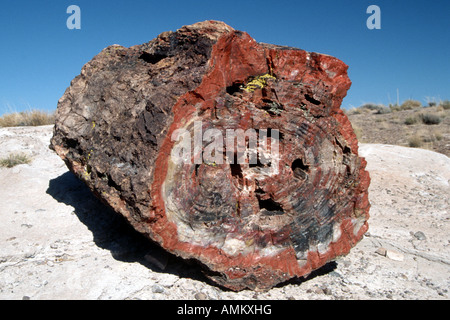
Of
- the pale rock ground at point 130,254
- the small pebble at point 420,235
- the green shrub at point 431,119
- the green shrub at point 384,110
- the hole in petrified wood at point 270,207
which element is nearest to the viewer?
the pale rock ground at point 130,254

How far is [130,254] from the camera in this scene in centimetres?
369

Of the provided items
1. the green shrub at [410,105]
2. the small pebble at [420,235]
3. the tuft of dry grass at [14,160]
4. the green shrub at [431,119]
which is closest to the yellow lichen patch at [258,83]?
the small pebble at [420,235]

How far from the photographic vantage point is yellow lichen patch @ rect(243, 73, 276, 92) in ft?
11.2

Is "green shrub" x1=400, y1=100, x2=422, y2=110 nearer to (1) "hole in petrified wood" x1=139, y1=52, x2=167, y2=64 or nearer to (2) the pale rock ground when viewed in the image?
(2) the pale rock ground

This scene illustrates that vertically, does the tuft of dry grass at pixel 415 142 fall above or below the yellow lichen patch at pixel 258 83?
below

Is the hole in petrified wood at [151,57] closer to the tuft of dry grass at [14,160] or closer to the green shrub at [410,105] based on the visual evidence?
the tuft of dry grass at [14,160]

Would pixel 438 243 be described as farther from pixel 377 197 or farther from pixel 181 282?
pixel 181 282

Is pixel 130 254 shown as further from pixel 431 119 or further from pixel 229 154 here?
pixel 431 119

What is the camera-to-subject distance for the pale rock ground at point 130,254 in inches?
123

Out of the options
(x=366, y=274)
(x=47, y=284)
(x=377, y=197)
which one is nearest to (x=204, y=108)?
(x=47, y=284)

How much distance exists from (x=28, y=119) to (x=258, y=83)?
27.8 ft

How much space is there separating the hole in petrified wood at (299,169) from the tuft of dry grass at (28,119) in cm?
819

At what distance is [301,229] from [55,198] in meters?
3.32

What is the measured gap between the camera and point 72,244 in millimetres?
3766
